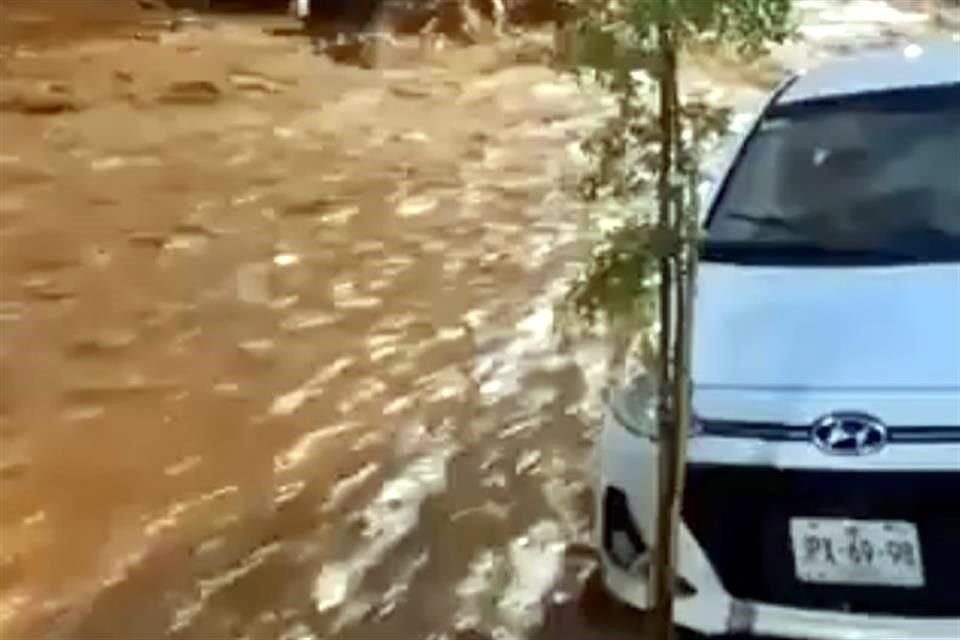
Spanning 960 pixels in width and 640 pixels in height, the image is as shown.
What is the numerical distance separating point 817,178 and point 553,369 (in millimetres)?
3122

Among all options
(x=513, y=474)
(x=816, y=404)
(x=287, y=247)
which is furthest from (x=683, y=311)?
(x=287, y=247)

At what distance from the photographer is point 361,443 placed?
9.12 meters

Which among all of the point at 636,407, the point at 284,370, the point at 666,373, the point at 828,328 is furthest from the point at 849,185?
the point at 284,370

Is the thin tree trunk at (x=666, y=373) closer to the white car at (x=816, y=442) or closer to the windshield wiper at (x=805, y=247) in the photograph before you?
the white car at (x=816, y=442)

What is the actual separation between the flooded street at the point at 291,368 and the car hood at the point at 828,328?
912mm

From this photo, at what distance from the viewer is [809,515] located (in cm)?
576

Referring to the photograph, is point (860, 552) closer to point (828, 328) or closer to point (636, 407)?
point (828, 328)

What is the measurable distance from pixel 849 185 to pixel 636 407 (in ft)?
3.77

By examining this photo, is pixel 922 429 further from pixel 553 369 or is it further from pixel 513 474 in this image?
pixel 553 369

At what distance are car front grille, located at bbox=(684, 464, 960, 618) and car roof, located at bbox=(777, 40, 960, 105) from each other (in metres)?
1.90

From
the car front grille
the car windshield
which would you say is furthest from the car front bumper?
the car windshield

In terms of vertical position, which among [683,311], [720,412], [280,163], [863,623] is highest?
[683,311]

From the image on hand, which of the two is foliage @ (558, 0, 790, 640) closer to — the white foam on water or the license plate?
the license plate

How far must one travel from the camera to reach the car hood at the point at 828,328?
19.2 ft
